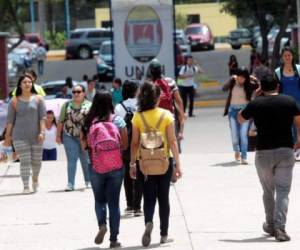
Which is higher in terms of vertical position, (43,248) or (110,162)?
(110,162)

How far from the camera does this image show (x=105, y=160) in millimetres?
10273

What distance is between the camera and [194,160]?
58.9ft

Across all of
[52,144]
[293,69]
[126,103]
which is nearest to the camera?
[126,103]

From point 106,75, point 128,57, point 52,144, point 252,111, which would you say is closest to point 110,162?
point 252,111

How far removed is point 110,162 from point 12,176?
6770mm

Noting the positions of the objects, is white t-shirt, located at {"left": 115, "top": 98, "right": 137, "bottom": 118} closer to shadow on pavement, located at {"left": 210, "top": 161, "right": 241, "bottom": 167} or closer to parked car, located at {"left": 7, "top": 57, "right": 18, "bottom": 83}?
shadow on pavement, located at {"left": 210, "top": 161, "right": 241, "bottom": 167}

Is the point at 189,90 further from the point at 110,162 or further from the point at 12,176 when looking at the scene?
the point at 110,162

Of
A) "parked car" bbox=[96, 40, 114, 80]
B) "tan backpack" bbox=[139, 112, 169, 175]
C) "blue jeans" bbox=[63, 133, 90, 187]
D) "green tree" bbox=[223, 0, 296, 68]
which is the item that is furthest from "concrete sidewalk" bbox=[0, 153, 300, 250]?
"parked car" bbox=[96, 40, 114, 80]

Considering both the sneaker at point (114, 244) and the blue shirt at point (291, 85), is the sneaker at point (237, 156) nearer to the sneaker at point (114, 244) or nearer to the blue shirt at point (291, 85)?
the blue shirt at point (291, 85)

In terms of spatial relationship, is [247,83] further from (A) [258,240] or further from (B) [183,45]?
(B) [183,45]

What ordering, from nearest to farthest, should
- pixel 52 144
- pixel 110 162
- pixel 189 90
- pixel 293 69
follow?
pixel 110 162
pixel 293 69
pixel 52 144
pixel 189 90

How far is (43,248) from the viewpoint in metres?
10.7

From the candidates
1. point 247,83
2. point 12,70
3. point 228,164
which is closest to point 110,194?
point 247,83

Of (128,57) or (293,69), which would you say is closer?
(293,69)
